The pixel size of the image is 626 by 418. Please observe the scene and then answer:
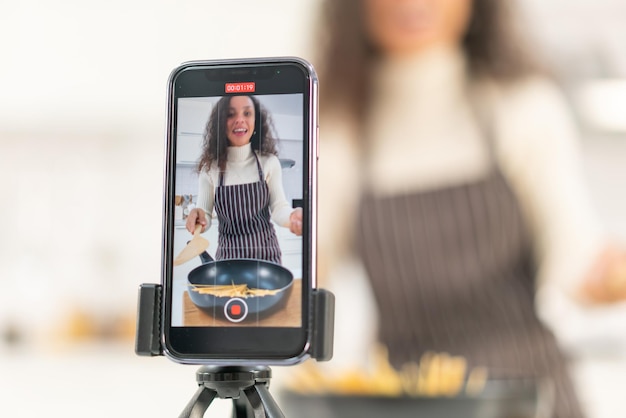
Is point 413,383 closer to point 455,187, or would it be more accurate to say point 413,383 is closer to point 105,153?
point 455,187

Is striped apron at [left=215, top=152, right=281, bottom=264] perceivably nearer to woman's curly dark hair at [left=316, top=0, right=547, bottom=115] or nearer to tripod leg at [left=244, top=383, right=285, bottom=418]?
tripod leg at [left=244, top=383, right=285, bottom=418]

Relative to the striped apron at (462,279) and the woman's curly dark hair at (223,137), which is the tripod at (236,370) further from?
the striped apron at (462,279)

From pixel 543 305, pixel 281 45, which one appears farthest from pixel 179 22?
pixel 543 305

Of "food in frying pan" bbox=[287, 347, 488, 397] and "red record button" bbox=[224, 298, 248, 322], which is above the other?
"red record button" bbox=[224, 298, 248, 322]

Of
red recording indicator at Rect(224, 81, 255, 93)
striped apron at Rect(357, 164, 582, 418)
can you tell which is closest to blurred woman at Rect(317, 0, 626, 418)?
striped apron at Rect(357, 164, 582, 418)

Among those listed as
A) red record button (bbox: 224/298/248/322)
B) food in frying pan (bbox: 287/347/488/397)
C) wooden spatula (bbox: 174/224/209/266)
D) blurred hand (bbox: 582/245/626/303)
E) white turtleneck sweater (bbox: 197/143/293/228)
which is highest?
white turtleneck sweater (bbox: 197/143/293/228)

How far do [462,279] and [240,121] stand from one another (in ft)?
3.63

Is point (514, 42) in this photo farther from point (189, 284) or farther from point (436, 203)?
point (189, 284)

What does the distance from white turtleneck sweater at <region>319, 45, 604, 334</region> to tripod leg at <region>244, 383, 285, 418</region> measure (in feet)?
3.65

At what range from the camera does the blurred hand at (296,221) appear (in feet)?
1.23

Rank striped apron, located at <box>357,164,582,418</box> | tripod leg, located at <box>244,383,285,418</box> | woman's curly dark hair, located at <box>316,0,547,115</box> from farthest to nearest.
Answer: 1. woman's curly dark hair, located at <box>316,0,547,115</box>
2. striped apron, located at <box>357,164,582,418</box>
3. tripod leg, located at <box>244,383,285,418</box>

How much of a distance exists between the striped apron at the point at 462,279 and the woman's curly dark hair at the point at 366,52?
0.23m

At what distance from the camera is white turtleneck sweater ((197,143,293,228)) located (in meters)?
0.38

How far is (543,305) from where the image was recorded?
4.70 ft
